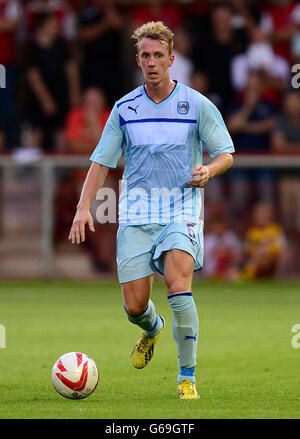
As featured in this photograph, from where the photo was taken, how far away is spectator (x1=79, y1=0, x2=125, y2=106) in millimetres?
18188

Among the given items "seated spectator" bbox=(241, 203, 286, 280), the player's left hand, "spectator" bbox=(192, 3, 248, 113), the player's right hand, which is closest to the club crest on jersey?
the player's left hand

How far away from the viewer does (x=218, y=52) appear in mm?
18016

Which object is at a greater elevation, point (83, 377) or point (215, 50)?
point (215, 50)

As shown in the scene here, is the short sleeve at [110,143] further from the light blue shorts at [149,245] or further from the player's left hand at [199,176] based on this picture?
the player's left hand at [199,176]

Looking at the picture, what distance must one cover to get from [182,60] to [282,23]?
6.72 ft

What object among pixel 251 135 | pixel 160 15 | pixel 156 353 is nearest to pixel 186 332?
pixel 156 353

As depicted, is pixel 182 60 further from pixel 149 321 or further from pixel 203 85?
pixel 149 321

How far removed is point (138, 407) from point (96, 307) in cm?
755

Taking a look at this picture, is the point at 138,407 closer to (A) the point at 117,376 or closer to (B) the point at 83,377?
(B) the point at 83,377

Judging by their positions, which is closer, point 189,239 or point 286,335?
point 189,239

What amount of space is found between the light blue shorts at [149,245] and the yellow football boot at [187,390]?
0.85 meters

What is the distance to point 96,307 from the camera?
14461 mm

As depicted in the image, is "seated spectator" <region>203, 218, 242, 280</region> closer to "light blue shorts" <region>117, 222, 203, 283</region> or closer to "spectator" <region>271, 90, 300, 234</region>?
"spectator" <region>271, 90, 300, 234</region>

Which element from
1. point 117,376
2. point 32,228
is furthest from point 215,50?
point 117,376
